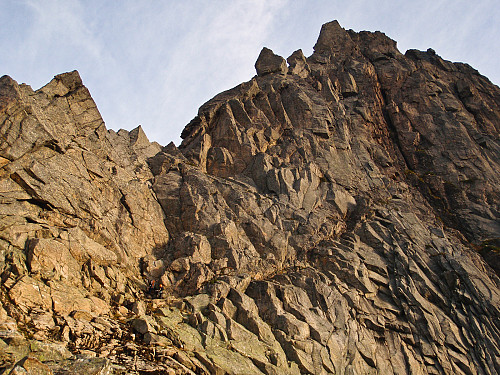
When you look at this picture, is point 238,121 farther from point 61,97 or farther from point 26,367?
point 26,367

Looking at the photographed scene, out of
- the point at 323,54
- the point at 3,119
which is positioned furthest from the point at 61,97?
the point at 323,54

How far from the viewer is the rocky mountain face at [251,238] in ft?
85.8

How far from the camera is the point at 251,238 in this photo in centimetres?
4134

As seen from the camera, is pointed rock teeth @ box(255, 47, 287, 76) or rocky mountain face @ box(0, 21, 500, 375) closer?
rocky mountain face @ box(0, 21, 500, 375)

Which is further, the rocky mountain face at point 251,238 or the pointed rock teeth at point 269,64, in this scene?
the pointed rock teeth at point 269,64

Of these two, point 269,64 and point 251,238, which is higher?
point 269,64

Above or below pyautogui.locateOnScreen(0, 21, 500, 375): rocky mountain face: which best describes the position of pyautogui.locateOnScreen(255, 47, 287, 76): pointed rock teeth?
above

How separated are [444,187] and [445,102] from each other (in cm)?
1954

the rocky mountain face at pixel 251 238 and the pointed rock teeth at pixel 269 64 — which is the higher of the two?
the pointed rock teeth at pixel 269 64

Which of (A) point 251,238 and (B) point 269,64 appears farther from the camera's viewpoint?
(B) point 269,64

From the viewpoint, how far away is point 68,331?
75.8 ft

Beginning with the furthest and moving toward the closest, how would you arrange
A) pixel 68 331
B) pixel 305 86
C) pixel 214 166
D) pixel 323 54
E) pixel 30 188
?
pixel 323 54 → pixel 305 86 → pixel 214 166 → pixel 30 188 → pixel 68 331

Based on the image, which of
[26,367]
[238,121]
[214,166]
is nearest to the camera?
[26,367]

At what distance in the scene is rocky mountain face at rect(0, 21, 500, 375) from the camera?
85.8ft
